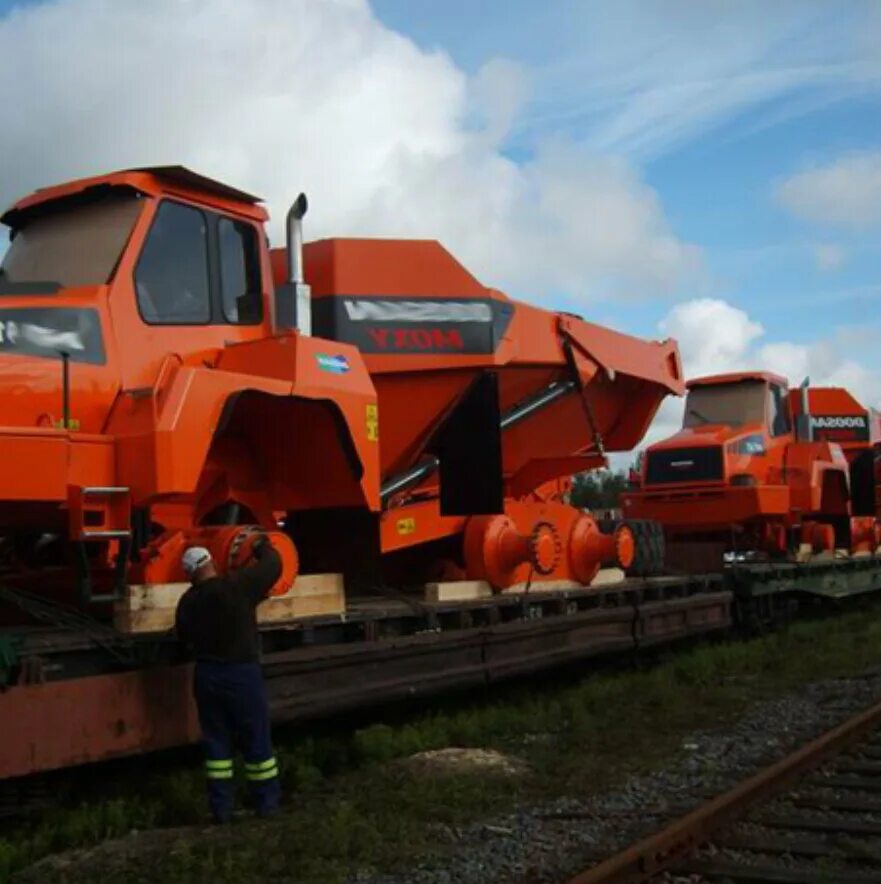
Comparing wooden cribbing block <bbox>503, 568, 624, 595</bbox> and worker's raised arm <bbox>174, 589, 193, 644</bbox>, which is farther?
wooden cribbing block <bbox>503, 568, 624, 595</bbox>

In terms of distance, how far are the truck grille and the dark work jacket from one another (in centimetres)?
1101

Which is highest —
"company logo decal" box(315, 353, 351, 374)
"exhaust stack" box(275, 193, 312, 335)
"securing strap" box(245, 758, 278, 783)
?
"exhaust stack" box(275, 193, 312, 335)

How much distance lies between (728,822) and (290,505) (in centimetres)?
326

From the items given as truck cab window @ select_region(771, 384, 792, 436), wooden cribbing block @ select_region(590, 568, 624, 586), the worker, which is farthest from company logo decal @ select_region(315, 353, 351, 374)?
Answer: truck cab window @ select_region(771, 384, 792, 436)

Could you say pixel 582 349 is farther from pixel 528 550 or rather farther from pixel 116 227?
pixel 116 227

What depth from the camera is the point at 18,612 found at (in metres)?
6.55

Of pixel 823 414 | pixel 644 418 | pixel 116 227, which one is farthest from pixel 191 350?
pixel 823 414

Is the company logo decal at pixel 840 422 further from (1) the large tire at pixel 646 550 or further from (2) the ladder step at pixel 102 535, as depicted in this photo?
(2) the ladder step at pixel 102 535

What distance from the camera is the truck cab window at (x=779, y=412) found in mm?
16953

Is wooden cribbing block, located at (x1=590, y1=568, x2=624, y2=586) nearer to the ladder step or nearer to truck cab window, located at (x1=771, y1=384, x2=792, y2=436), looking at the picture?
the ladder step

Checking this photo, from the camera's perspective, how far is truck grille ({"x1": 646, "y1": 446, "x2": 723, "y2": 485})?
623 inches

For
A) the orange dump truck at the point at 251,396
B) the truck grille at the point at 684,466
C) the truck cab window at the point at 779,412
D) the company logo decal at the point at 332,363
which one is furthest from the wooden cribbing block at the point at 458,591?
the truck cab window at the point at 779,412

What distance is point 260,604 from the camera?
21.2ft

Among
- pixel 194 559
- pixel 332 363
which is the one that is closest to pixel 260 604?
pixel 194 559
